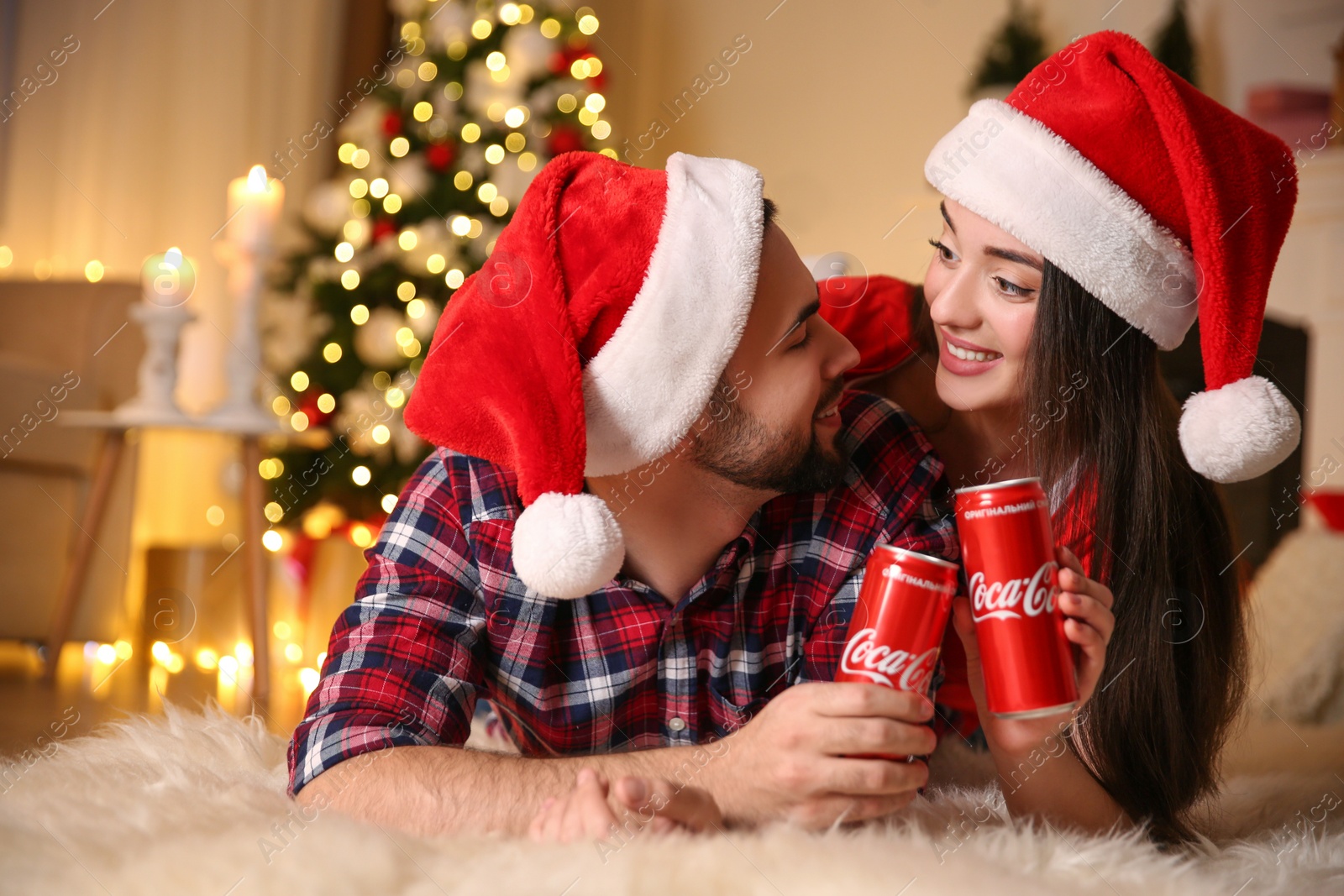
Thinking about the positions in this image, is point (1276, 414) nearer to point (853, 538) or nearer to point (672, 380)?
point (853, 538)

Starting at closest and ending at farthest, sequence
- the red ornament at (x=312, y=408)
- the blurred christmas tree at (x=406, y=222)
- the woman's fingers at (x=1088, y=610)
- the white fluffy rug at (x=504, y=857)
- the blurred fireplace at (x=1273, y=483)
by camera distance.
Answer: the white fluffy rug at (x=504, y=857), the woman's fingers at (x=1088, y=610), the blurred fireplace at (x=1273, y=483), the blurred christmas tree at (x=406, y=222), the red ornament at (x=312, y=408)

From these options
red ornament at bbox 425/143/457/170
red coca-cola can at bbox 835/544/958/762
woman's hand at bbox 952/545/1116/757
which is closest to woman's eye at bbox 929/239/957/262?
woman's hand at bbox 952/545/1116/757

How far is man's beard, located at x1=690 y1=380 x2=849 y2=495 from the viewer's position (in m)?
1.02

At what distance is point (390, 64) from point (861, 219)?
166 cm

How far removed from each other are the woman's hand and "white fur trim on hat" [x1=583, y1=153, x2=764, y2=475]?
302 millimetres

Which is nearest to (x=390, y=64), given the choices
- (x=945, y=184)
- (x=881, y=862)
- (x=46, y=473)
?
(x=46, y=473)

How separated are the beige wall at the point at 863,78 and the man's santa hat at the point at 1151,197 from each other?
2397 mm

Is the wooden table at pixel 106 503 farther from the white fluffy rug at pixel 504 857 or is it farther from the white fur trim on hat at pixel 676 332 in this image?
the white fur trim on hat at pixel 676 332

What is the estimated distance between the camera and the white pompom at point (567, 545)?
86 cm

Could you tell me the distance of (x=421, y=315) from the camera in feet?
9.38

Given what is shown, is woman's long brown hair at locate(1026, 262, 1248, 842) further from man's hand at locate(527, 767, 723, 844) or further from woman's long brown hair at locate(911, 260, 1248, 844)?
man's hand at locate(527, 767, 723, 844)

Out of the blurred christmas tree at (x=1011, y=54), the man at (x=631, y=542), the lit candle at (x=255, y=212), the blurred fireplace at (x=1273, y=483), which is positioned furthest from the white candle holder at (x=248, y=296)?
the blurred christmas tree at (x=1011, y=54)

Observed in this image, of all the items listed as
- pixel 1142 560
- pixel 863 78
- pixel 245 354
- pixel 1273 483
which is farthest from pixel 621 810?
pixel 863 78

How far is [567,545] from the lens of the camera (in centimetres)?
86
